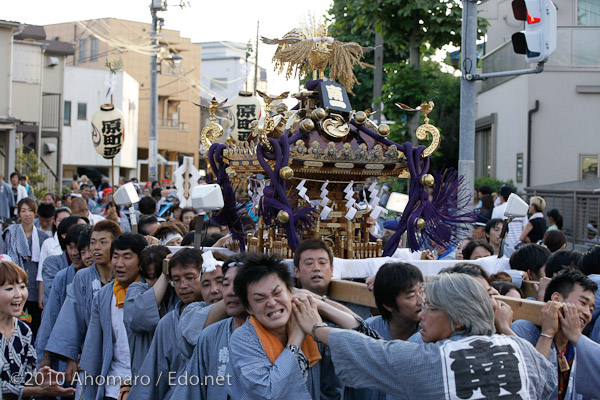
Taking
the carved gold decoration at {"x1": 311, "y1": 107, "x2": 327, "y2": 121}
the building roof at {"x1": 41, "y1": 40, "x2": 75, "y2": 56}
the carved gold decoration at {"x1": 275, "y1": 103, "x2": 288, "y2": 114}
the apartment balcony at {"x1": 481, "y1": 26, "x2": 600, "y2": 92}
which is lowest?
the carved gold decoration at {"x1": 311, "y1": 107, "x2": 327, "y2": 121}

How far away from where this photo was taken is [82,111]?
1267 inches

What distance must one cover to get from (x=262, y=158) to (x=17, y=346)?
5.82 ft

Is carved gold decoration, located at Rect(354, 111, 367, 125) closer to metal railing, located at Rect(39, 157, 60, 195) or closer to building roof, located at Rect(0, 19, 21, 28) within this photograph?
building roof, located at Rect(0, 19, 21, 28)

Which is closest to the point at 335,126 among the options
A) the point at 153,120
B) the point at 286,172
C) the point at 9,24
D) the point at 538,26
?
the point at 286,172

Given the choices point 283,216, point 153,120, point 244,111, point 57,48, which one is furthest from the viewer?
point 57,48

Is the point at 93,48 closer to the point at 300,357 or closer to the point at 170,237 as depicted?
the point at 170,237

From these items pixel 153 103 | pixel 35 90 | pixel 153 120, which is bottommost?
pixel 153 120

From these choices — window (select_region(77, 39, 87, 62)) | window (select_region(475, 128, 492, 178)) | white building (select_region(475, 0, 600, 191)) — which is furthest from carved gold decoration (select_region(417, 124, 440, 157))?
window (select_region(77, 39, 87, 62))

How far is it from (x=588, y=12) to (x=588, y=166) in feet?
12.6

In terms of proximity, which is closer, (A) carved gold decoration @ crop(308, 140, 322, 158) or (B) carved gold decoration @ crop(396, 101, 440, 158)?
(A) carved gold decoration @ crop(308, 140, 322, 158)

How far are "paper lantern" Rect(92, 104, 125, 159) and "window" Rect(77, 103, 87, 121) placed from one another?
1906 centimetres

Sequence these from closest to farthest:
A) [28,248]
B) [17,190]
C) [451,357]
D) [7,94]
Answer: [451,357] → [28,248] → [17,190] → [7,94]

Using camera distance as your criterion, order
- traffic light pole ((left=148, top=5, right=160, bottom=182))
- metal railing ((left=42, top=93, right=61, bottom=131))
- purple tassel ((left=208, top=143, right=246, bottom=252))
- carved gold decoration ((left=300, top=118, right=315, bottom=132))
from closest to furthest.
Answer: carved gold decoration ((left=300, top=118, right=315, bottom=132)) < purple tassel ((left=208, top=143, right=246, bottom=252)) < traffic light pole ((left=148, top=5, right=160, bottom=182)) < metal railing ((left=42, top=93, right=61, bottom=131))

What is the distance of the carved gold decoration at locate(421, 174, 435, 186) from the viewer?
4621 mm
